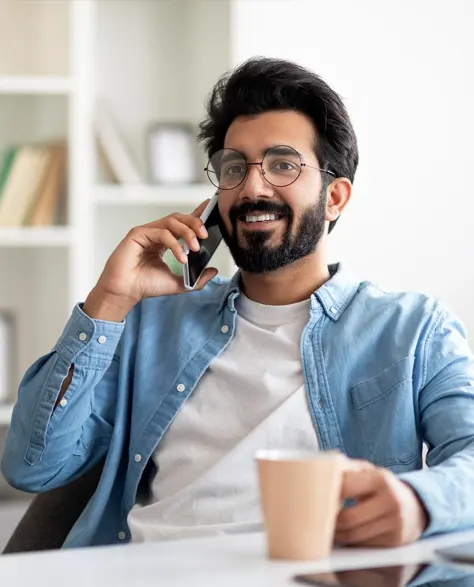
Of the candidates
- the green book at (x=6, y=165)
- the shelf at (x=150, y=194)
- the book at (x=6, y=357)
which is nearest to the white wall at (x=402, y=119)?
the shelf at (x=150, y=194)

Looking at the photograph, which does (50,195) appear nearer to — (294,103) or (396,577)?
(294,103)

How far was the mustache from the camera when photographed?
158 cm

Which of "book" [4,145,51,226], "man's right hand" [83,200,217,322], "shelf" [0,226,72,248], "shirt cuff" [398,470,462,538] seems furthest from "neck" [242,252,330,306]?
"book" [4,145,51,226]

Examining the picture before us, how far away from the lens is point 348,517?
0.97 meters

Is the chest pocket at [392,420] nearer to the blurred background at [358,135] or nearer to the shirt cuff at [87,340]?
the shirt cuff at [87,340]

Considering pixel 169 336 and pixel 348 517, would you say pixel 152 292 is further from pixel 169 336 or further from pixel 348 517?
pixel 348 517

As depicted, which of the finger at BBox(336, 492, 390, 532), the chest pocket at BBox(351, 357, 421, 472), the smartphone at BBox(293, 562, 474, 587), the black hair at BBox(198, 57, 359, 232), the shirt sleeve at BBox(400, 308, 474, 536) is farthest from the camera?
the black hair at BBox(198, 57, 359, 232)

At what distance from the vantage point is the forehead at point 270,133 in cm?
162

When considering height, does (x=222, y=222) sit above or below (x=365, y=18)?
below

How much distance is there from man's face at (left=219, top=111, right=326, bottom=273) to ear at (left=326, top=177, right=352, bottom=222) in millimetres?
61

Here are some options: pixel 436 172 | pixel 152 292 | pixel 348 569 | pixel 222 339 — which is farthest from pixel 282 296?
pixel 436 172

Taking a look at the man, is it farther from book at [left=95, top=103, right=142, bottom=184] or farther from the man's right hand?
book at [left=95, top=103, right=142, bottom=184]

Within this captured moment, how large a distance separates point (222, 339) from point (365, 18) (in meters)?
1.83

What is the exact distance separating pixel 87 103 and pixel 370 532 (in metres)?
2.37
